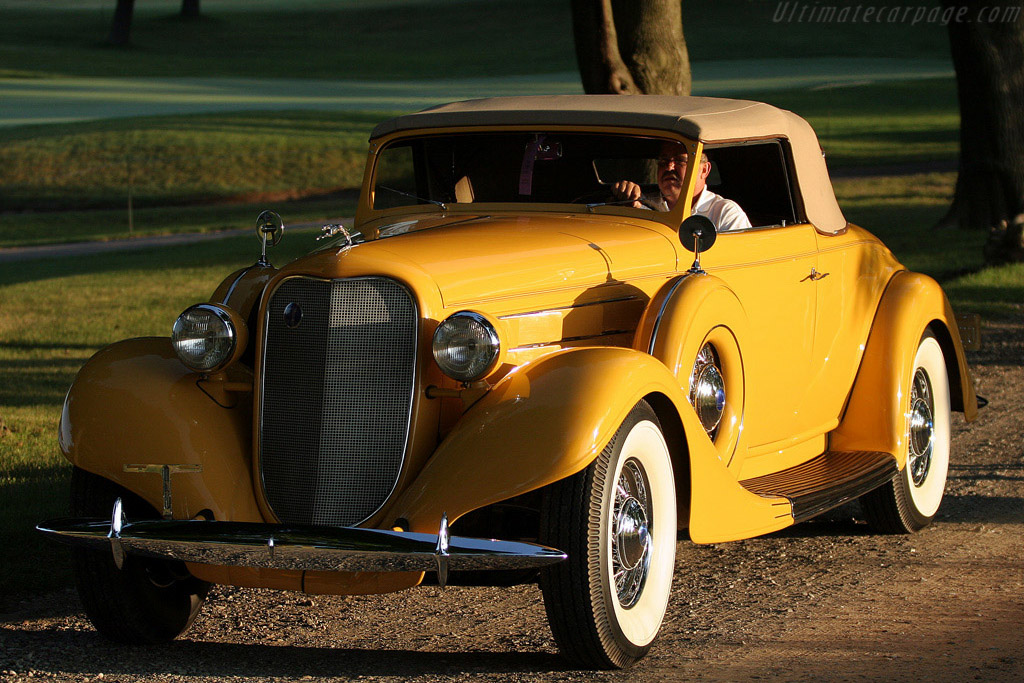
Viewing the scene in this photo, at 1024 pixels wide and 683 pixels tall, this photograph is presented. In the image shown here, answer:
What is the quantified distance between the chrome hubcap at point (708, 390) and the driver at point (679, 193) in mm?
740

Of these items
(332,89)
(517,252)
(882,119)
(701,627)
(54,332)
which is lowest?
(54,332)

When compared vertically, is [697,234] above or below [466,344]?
above

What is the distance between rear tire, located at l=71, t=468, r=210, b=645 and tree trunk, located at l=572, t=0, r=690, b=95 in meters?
6.09

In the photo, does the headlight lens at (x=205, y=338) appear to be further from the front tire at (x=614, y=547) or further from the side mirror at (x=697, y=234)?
the side mirror at (x=697, y=234)

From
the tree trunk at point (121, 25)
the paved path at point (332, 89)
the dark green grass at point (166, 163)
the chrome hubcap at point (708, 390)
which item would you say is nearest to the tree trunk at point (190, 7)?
the tree trunk at point (121, 25)

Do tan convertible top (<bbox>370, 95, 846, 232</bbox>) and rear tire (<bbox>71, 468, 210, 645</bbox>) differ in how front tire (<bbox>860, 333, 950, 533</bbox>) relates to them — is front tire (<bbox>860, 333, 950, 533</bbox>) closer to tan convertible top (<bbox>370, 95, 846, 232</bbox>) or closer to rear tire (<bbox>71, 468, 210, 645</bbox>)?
tan convertible top (<bbox>370, 95, 846, 232</bbox>)

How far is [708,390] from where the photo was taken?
4.82m

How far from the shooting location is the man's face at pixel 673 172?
5270mm

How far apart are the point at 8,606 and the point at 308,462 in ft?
5.02

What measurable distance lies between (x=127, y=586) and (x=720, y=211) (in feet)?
9.26

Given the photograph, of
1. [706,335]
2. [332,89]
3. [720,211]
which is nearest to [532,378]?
[706,335]

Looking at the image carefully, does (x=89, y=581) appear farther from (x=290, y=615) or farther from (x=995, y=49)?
(x=995, y=49)

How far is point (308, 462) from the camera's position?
4234 mm

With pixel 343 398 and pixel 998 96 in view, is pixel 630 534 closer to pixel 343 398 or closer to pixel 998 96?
pixel 343 398
